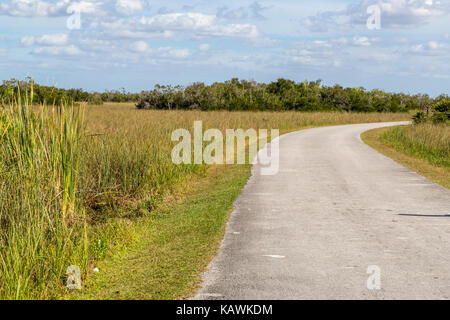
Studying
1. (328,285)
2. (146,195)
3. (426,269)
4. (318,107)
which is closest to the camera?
(328,285)

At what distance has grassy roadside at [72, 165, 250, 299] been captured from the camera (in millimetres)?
5410

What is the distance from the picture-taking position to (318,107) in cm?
6038

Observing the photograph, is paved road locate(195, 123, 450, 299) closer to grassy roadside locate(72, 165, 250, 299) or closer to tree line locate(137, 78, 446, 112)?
grassy roadside locate(72, 165, 250, 299)

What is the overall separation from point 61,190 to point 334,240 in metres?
4.47

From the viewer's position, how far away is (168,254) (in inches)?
265

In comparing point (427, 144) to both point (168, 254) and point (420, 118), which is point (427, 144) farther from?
point (168, 254)

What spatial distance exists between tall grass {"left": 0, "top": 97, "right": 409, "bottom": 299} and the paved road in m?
1.88

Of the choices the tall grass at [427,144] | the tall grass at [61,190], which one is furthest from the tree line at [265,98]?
the tall grass at [61,190]

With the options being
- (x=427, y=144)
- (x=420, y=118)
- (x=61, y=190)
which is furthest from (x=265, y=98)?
(x=61, y=190)

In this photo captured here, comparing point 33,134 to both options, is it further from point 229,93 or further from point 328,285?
point 229,93

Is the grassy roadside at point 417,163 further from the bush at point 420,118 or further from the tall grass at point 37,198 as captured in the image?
the tall grass at point 37,198

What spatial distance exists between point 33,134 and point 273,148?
14803 mm

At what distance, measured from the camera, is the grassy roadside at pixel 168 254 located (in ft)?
17.7

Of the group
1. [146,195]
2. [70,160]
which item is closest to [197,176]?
[146,195]
